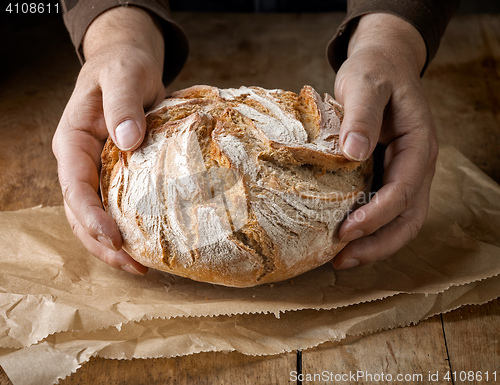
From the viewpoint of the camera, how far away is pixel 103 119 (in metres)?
1.77

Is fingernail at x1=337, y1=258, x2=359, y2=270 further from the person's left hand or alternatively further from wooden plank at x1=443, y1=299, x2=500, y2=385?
wooden plank at x1=443, y1=299, x2=500, y2=385

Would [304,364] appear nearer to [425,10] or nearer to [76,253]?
[76,253]

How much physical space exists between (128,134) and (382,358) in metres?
0.96

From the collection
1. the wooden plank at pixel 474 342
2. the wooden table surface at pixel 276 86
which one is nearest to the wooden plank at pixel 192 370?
the wooden table surface at pixel 276 86

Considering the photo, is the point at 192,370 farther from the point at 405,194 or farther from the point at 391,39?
the point at 391,39

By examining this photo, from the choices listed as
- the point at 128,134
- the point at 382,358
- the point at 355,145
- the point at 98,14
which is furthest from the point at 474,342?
the point at 98,14

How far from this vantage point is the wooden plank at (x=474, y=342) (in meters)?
1.46

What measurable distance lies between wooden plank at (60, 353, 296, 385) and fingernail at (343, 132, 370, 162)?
60 cm

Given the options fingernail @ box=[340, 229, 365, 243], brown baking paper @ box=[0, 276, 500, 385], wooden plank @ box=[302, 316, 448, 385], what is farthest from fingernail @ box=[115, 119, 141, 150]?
wooden plank @ box=[302, 316, 448, 385]

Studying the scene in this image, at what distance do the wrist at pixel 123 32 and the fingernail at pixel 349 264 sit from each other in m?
1.01

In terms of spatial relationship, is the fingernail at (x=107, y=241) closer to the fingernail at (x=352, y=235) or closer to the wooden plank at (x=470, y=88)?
the fingernail at (x=352, y=235)

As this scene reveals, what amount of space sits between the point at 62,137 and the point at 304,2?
2.05 meters

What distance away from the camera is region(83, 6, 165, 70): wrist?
74.9 inches

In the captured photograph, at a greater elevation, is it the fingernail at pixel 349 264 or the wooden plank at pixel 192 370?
the fingernail at pixel 349 264
